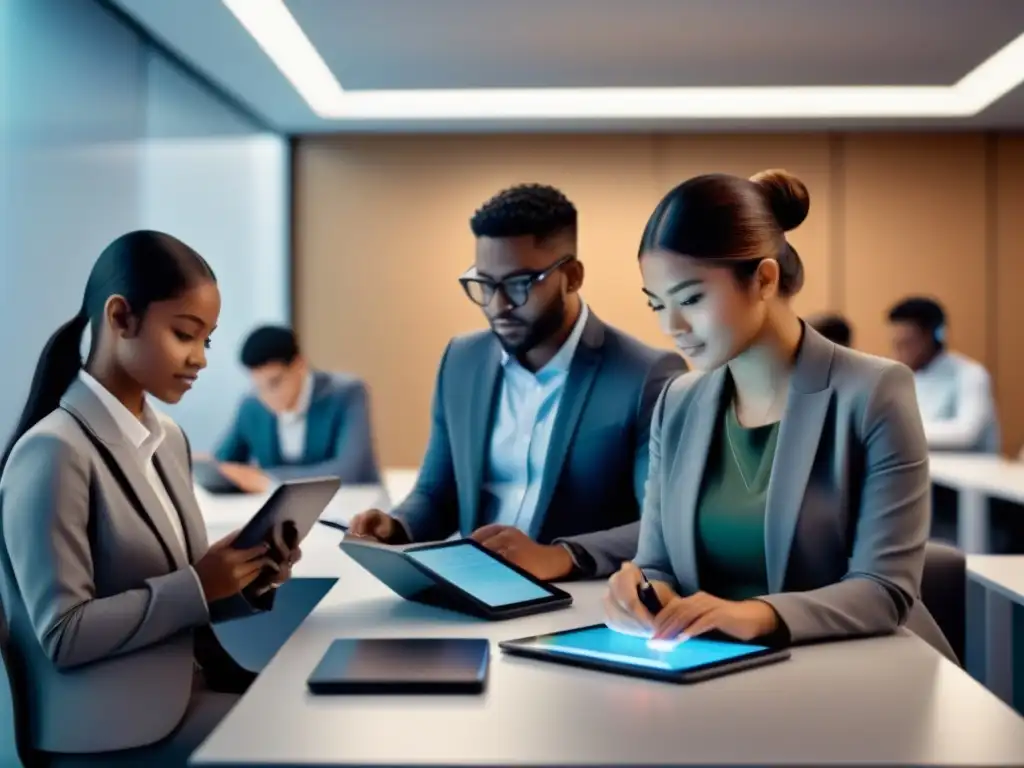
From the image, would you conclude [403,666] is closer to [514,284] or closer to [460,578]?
[460,578]

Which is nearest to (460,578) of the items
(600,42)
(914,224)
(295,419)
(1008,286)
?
(295,419)

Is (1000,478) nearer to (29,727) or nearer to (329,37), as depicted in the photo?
(329,37)

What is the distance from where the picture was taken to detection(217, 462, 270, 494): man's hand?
14.3 ft

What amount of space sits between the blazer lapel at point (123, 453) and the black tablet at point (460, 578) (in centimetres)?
32

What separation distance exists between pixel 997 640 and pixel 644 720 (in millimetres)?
1990

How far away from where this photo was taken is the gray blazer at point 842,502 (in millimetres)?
1841

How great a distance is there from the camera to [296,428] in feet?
16.7

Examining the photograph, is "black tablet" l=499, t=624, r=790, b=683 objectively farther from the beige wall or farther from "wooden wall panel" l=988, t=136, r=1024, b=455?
"wooden wall panel" l=988, t=136, r=1024, b=455

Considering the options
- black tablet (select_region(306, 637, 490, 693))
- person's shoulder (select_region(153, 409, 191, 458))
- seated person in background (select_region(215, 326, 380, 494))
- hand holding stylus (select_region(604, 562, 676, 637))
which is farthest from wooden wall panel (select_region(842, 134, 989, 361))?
black tablet (select_region(306, 637, 490, 693))

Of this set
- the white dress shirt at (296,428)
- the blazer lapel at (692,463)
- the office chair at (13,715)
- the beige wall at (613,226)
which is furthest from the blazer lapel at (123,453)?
the beige wall at (613,226)

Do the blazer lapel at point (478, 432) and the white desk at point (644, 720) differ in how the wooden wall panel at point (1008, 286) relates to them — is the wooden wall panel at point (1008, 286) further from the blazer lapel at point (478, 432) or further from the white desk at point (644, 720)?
the white desk at point (644, 720)

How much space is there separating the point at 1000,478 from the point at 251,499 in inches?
117

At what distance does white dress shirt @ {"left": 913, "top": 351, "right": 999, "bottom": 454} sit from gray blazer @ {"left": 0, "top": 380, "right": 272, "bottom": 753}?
455 centimetres

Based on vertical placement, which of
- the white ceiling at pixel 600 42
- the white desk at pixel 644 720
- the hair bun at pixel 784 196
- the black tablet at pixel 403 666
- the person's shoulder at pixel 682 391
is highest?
the white ceiling at pixel 600 42
